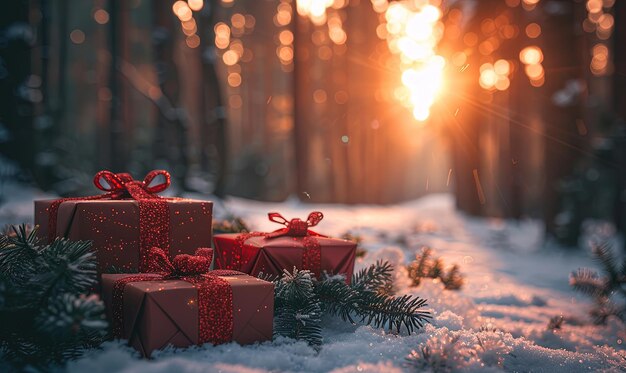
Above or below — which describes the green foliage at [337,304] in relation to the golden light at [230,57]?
below

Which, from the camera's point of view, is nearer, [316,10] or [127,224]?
[127,224]

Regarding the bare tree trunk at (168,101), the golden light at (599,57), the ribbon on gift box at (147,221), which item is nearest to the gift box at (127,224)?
the ribbon on gift box at (147,221)

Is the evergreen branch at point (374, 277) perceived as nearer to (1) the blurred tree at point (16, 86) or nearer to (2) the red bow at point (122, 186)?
(2) the red bow at point (122, 186)

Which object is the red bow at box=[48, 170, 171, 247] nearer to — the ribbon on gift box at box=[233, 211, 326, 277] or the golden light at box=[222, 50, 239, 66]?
the ribbon on gift box at box=[233, 211, 326, 277]

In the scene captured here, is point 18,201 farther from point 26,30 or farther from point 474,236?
point 474,236

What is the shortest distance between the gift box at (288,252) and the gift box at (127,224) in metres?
0.21

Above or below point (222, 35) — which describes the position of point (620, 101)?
below

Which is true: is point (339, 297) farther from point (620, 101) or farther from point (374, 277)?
point (620, 101)

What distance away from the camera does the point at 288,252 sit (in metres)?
3.18

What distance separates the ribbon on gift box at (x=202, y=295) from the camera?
2535 millimetres

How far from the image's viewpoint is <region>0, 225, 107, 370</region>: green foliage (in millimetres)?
2123

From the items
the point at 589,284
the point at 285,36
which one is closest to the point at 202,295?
the point at 589,284

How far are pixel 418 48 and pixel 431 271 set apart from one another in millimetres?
17800

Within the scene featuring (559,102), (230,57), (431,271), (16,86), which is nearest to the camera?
(431,271)
